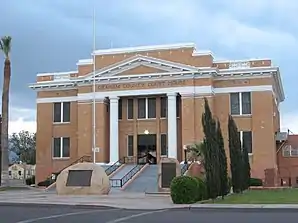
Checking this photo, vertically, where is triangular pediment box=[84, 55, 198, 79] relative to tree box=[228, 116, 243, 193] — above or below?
above

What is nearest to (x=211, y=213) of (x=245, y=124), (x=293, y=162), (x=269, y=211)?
(x=269, y=211)

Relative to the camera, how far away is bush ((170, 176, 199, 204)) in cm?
2659

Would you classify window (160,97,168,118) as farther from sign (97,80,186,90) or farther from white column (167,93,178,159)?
sign (97,80,186,90)

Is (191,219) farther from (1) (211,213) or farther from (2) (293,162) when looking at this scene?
(2) (293,162)

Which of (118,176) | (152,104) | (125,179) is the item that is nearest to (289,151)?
(152,104)

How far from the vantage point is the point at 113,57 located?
57.4 m

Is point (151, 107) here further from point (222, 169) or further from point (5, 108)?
point (222, 169)

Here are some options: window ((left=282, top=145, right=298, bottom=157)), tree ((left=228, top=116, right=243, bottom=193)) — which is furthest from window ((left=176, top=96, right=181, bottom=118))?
tree ((left=228, top=116, right=243, bottom=193))

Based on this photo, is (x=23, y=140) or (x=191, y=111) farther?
(x=23, y=140)

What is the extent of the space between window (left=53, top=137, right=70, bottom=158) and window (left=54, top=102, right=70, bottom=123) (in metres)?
2.04

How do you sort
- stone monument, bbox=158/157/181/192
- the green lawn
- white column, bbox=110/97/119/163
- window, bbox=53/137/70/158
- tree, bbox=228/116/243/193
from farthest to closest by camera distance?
1. window, bbox=53/137/70/158
2. white column, bbox=110/97/119/163
3. stone monument, bbox=158/157/181/192
4. tree, bbox=228/116/243/193
5. the green lawn

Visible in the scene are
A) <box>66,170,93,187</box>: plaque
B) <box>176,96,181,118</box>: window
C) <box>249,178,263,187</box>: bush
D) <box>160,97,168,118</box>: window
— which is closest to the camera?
<box>66,170,93,187</box>: plaque

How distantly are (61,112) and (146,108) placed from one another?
9.66 m

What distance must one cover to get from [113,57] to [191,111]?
10.2 metres
